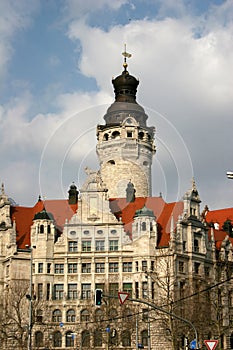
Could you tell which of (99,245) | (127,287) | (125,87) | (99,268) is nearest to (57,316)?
(99,268)

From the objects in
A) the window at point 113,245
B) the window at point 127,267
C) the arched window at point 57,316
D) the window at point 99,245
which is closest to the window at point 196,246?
the window at point 127,267

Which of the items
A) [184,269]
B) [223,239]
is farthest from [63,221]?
[223,239]

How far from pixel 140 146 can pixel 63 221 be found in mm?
24512

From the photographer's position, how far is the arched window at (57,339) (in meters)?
91.8

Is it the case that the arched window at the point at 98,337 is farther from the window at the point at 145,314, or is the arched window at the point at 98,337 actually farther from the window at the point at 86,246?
the window at the point at 86,246

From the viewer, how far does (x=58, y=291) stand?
95438 millimetres

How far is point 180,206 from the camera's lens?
10062cm

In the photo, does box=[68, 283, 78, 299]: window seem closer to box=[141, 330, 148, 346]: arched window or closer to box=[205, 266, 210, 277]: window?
box=[141, 330, 148, 346]: arched window

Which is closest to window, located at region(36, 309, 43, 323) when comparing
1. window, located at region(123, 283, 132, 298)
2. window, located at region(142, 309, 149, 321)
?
window, located at region(123, 283, 132, 298)

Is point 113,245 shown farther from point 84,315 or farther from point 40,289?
point 40,289

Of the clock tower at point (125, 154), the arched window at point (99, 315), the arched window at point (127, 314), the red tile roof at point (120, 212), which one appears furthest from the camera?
the clock tower at point (125, 154)

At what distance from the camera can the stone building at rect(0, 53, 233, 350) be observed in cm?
8881

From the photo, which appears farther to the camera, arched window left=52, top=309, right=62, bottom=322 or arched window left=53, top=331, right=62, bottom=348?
arched window left=52, top=309, right=62, bottom=322

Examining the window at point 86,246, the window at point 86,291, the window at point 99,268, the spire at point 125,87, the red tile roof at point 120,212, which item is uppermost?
the spire at point 125,87
